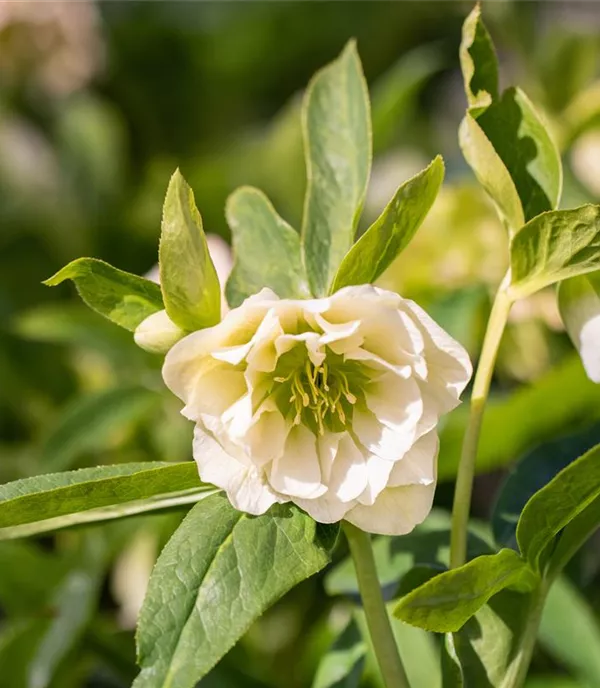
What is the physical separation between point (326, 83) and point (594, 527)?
0.30 metres

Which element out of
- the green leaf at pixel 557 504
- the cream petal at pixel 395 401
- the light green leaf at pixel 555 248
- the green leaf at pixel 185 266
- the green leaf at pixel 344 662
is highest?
the green leaf at pixel 185 266

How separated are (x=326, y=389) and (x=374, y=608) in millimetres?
104

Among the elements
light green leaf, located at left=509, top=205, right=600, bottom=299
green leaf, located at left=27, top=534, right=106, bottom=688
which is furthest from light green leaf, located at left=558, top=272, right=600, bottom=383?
green leaf, located at left=27, top=534, right=106, bottom=688

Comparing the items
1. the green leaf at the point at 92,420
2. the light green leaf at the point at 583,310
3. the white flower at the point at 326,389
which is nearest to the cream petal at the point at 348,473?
the white flower at the point at 326,389

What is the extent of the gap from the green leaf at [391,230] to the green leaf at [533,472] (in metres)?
0.18

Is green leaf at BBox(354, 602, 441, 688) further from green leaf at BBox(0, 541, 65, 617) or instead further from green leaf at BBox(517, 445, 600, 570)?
green leaf at BBox(0, 541, 65, 617)

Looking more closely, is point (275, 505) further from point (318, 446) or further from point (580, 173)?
point (580, 173)

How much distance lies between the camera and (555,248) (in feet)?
1.50

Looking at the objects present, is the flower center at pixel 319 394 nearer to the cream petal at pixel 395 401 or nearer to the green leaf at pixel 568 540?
the cream petal at pixel 395 401

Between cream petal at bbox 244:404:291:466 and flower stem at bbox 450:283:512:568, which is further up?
cream petal at bbox 244:404:291:466

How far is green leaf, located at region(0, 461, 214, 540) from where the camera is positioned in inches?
16.9

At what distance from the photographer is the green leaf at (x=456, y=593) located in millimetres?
402

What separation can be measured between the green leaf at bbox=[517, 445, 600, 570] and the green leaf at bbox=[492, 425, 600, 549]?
91 mm

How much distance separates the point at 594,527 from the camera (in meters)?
0.49
